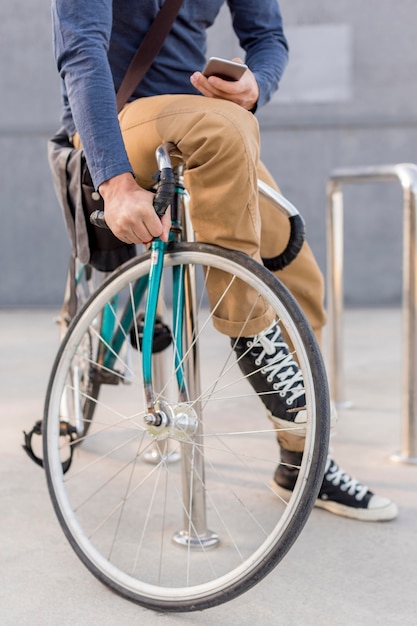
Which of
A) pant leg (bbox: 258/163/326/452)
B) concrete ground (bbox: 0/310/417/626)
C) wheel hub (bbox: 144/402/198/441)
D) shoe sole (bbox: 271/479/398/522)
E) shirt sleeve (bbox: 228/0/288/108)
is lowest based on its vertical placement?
concrete ground (bbox: 0/310/417/626)

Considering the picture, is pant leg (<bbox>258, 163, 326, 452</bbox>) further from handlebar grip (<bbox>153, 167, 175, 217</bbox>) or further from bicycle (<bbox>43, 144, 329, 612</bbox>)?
handlebar grip (<bbox>153, 167, 175, 217</bbox>)

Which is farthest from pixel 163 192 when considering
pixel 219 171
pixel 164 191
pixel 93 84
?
pixel 93 84

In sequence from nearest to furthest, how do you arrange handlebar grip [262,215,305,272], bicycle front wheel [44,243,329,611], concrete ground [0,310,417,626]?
bicycle front wheel [44,243,329,611]
concrete ground [0,310,417,626]
handlebar grip [262,215,305,272]

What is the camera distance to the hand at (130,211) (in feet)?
3.97

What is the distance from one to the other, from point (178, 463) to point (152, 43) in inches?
47.1

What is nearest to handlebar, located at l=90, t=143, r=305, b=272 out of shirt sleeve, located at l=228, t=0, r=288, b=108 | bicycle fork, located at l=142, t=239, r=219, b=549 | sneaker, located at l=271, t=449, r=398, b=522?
bicycle fork, located at l=142, t=239, r=219, b=549

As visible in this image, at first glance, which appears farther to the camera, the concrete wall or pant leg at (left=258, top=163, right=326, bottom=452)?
the concrete wall

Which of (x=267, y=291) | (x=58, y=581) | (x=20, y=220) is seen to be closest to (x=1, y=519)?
(x=58, y=581)

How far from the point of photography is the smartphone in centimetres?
128

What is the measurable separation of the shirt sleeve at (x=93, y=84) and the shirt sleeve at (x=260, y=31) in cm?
50

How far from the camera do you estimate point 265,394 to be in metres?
1.37

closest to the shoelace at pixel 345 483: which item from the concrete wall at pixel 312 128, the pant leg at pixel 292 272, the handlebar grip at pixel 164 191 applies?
the pant leg at pixel 292 272

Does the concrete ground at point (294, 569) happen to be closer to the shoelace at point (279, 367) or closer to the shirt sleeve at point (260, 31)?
the shoelace at point (279, 367)

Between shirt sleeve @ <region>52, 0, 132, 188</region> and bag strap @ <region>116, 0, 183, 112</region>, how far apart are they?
0.14 metres
